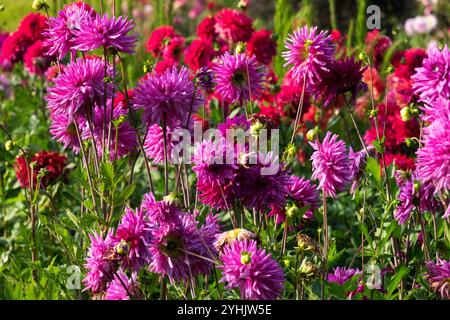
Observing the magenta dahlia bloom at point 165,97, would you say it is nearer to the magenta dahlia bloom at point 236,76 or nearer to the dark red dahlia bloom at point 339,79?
the magenta dahlia bloom at point 236,76

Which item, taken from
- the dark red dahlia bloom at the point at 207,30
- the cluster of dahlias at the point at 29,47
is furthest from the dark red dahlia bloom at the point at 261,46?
the cluster of dahlias at the point at 29,47

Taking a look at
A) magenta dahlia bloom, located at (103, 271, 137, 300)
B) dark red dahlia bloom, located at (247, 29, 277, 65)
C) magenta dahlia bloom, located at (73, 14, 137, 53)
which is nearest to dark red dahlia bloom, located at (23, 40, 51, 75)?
dark red dahlia bloom, located at (247, 29, 277, 65)

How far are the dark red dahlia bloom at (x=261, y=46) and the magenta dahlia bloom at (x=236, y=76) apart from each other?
1293 mm

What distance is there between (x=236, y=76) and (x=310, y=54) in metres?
0.26

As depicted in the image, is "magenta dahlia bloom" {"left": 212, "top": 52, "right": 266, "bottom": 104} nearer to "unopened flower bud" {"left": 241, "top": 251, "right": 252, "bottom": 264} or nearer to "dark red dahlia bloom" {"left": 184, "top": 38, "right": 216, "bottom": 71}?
"unopened flower bud" {"left": 241, "top": 251, "right": 252, "bottom": 264}

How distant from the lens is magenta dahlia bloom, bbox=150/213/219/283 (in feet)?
5.59

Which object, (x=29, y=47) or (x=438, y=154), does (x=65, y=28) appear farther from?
(x=29, y=47)

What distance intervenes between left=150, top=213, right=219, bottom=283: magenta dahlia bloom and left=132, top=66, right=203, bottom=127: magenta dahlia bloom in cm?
26

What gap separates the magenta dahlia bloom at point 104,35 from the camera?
1.86 metres
